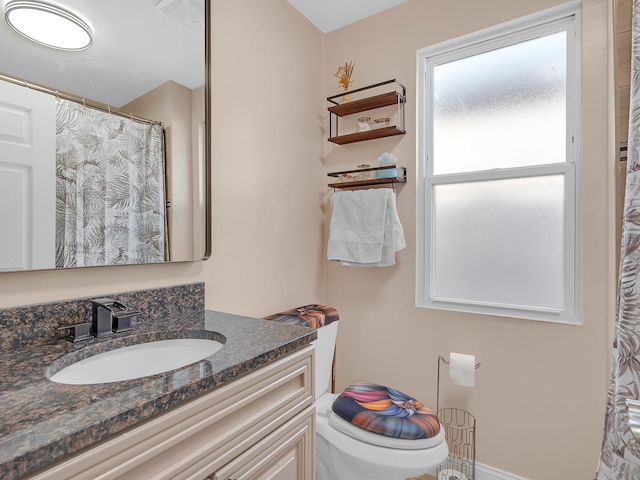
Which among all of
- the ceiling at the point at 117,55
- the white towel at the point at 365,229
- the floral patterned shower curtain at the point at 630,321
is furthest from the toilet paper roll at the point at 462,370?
the ceiling at the point at 117,55

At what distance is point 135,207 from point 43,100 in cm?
37

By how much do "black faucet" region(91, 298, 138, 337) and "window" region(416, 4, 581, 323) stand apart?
4.59 ft

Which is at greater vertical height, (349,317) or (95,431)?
(95,431)

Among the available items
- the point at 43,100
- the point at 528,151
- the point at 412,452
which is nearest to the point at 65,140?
the point at 43,100

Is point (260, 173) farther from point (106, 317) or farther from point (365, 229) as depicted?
point (106, 317)

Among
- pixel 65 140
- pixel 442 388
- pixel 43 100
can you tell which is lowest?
pixel 442 388

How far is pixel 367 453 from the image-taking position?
1193 millimetres

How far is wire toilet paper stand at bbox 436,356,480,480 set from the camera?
1.61m

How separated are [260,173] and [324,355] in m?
0.95

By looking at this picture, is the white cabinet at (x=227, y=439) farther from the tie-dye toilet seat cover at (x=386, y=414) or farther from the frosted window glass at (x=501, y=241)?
the frosted window glass at (x=501, y=241)

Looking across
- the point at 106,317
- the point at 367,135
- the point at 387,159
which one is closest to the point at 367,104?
the point at 367,135

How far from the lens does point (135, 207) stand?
113cm

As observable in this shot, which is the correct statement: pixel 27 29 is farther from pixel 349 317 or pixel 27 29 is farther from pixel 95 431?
pixel 349 317

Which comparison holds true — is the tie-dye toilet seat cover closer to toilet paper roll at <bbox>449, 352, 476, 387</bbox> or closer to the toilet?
the toilet
